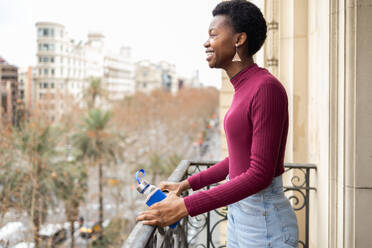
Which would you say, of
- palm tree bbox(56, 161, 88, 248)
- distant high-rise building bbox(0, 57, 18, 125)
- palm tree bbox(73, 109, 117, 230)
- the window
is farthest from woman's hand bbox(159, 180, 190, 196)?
the window

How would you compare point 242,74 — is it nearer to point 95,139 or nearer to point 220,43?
point 220,43

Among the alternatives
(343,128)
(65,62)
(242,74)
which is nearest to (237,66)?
(242,74)

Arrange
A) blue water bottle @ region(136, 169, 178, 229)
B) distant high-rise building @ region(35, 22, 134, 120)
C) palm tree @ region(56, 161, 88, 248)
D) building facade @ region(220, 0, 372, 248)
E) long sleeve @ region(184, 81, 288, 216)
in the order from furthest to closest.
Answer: distant high-rise building @ region(35, 22, 134, 120) → palm tree @ region(56, 161, 88, 248) → building facade @ region(220, 0, 372, 248) → blue water bottle @ region(136, 169, 178, 229) → long sleeve @ region(184, 81, 288, 216)

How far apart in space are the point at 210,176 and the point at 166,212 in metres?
0.47

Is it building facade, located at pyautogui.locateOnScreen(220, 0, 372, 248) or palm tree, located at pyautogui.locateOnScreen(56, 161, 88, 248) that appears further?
palm tree, located at pyautogui.locateOnScreen(56, 161, 88, 248)

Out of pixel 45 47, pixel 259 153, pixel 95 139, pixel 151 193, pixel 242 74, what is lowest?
pixel 95 139

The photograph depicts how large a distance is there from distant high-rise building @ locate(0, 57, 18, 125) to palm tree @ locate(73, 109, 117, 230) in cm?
386

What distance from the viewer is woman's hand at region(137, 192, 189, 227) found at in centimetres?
116

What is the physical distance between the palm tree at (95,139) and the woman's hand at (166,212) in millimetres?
18064

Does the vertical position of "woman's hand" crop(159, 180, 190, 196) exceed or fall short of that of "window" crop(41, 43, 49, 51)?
it falls short

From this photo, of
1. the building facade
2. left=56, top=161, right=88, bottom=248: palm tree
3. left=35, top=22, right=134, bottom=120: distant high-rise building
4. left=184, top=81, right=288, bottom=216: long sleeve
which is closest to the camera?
left=184, top=81, right=288, bottom=216: long sleeve

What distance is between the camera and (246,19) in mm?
1288

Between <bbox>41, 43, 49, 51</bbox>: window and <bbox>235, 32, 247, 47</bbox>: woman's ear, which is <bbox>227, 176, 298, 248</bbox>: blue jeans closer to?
<bbox>235, 32, 247, 47</bbox>: woman's ear

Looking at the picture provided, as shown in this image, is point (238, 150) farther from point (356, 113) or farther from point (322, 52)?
point (322, 52)
